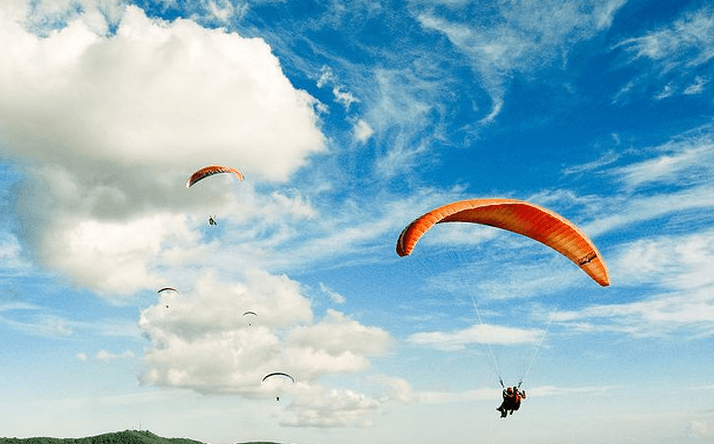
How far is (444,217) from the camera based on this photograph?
73.0 feet

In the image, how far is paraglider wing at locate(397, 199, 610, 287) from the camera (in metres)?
22.2

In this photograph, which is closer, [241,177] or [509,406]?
[509,406]

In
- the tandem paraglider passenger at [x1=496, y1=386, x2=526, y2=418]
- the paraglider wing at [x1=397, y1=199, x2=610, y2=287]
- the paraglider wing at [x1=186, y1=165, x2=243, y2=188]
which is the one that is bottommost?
the tandem paraglider passenger at [x1=496, y1=386, x2=526, y2=418]

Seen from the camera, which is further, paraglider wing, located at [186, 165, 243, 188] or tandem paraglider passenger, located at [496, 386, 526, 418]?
paraglider wing, located at [186, 165, 243, 188]

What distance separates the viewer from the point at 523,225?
1005 inches

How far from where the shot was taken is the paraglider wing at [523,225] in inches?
875

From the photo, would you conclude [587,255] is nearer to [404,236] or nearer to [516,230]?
[516,230]

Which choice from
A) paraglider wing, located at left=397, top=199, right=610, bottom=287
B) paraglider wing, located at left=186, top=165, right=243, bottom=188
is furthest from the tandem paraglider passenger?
paraglider wing, located at left=186, top=165, right=243, bottom=188

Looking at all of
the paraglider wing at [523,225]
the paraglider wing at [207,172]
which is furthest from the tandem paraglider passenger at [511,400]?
the paraglider wing at [207,172]

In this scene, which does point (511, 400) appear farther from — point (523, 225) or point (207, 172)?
point (207, 172)

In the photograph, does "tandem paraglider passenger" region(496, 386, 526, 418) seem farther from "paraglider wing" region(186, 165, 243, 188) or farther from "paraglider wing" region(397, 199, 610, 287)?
"paraglider wing" region(186, 165, 243, 188)

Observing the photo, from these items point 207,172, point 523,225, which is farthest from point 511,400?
point 207,172

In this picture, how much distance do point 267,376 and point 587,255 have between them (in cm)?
3257

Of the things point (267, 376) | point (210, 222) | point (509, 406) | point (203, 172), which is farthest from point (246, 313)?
point (509, 406)
